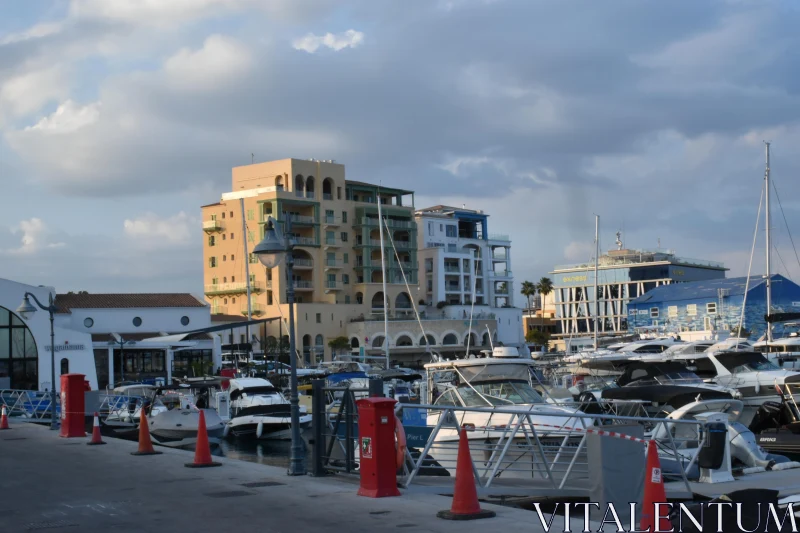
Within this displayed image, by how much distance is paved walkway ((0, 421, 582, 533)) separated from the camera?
1171 centimetres

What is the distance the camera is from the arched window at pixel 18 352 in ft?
190

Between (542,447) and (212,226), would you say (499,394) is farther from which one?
(212,226)

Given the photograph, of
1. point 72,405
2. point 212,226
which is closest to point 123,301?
point 212,226

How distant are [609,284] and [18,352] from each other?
364 feet

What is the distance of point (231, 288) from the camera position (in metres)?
105

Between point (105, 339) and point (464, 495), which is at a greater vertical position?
point (105, 339)

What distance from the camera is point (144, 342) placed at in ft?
191

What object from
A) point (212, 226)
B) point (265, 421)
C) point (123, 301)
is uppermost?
point (212, 226)

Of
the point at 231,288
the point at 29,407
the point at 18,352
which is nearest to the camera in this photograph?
the point at 29,407

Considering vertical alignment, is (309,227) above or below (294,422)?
above

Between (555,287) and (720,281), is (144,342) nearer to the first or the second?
(720,281)

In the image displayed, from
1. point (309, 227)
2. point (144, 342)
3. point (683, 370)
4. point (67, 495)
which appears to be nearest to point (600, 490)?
point (67, 495)

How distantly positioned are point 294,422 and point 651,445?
8.36 metres

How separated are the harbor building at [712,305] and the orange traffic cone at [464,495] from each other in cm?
9730
